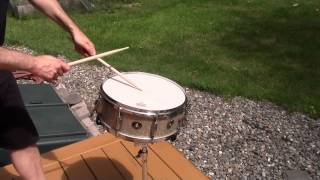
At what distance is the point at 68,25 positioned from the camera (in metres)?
2.67

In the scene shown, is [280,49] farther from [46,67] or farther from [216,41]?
[46,67]

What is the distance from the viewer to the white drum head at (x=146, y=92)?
2.37 meters

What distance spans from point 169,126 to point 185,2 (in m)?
5.97

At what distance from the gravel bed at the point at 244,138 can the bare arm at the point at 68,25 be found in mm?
1429

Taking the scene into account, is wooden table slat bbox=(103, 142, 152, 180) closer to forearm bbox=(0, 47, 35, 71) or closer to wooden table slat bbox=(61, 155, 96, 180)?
wooden table slat bbox=(61, 155, 96, 180)

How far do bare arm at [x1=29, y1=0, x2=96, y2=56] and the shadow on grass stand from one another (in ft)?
8.24

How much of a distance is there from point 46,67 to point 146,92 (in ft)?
1.86

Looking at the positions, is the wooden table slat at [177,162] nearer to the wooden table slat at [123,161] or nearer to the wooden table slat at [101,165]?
the wooden table slat at [123,161]

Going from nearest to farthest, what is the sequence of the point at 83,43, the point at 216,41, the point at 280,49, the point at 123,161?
the point at 83,43
the point at 123,161
the point at 280,49
the point at 216,41

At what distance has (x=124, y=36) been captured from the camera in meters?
6.37

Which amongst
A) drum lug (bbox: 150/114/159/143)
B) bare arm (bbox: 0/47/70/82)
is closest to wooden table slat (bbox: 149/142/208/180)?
drum lug (bbox: 150/114/159/143)

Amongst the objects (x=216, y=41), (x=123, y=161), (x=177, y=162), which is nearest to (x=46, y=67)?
(x=123, y=161)

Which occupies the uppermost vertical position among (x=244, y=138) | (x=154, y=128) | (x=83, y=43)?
(x=83, y=43)

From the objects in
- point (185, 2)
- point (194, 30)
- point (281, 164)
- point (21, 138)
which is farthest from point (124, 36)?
point (21, 138)
